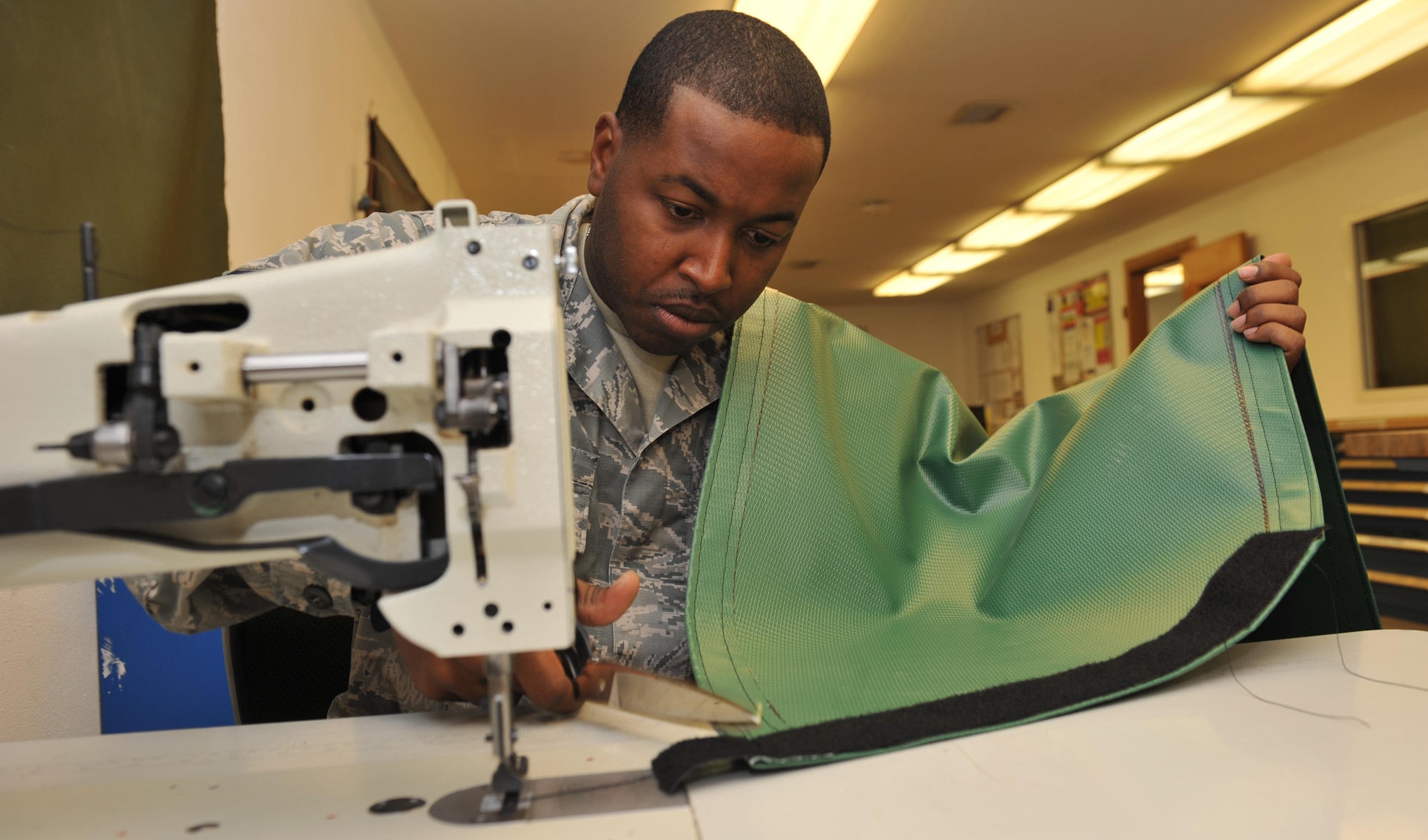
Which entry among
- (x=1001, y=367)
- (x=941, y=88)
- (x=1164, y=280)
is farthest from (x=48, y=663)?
(x=1001, y=367)

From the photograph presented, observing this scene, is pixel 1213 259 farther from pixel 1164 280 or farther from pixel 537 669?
pixel 537 669

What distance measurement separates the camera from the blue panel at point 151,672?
1416 millimetres

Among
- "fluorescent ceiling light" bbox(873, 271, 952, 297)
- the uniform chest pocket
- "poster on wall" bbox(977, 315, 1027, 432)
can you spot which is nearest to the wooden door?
"fluorescent ceiling light" bbox(873, 271, 952, 297)

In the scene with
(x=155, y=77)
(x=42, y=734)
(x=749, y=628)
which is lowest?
Result: (x=42, y=734)

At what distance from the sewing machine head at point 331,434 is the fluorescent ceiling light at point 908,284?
9.31 meters

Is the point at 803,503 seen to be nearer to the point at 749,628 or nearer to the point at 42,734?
the point at 749,628

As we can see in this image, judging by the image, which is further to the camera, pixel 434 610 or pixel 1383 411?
pixel 1383 411

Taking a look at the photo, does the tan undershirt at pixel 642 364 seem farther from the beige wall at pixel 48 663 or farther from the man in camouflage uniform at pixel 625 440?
the beige wall at pixel 48 663

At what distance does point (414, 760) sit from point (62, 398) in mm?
396

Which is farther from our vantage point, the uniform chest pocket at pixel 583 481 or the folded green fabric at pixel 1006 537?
the uniform chest pocket at pixel 583 481

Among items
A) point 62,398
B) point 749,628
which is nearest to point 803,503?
point 749,628

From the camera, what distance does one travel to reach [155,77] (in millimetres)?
1532

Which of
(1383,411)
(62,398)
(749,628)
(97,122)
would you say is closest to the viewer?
(62,398)

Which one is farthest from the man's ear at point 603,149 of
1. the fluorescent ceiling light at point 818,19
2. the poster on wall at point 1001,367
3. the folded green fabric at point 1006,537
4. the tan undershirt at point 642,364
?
the poster on wall at point 1001,367
